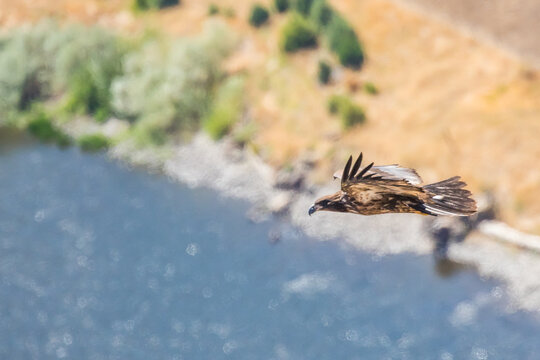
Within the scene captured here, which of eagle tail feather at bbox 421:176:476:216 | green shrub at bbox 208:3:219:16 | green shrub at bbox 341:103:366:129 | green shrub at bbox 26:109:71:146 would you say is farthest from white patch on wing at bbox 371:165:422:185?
green shrub at bbox 208:3:219:16

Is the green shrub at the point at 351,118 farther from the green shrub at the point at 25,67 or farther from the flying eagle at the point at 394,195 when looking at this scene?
the flying eagle at the point at 394,195

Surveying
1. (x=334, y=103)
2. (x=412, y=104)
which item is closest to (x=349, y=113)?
(x=334, y=103)

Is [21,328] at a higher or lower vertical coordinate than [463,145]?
lower

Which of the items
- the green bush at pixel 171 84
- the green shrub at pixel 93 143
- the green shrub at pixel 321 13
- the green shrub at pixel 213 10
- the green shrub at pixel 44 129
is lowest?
the green shrub at pixel 44 129

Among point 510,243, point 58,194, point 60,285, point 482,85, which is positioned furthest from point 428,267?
point 58,194

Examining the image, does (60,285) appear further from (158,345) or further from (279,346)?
(279,346)

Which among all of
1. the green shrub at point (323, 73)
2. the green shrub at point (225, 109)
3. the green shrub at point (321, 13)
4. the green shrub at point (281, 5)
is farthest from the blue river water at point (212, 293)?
the green shrub at point (281, 5)

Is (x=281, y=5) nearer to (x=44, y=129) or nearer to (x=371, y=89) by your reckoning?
(x=371, y=89)
